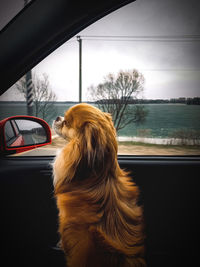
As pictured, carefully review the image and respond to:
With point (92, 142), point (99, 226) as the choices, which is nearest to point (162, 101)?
point (92, 142)

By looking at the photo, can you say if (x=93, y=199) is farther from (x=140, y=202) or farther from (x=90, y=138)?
(x=140, y=202)

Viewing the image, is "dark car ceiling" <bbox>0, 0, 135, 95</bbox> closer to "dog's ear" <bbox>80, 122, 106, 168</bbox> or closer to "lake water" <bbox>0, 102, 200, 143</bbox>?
"dog's ear" <bbox>80, 122, 106, 168</bbox>

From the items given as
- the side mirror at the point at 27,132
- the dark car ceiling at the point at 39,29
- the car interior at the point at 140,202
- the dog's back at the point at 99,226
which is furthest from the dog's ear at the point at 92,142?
the car interior at the point at 140,202

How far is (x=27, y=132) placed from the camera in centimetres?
149

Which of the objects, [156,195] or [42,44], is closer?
[42,44]

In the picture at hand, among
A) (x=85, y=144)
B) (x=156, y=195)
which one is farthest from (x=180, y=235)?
(x=85, y=144)

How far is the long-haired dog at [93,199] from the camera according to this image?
1211mm

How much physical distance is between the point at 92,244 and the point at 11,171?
1.03 m

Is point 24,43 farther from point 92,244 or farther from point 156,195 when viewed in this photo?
point 156,195

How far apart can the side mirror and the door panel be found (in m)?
0.44

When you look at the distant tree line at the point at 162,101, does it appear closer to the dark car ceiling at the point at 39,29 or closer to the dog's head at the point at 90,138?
the dog's head at the point at 90,138

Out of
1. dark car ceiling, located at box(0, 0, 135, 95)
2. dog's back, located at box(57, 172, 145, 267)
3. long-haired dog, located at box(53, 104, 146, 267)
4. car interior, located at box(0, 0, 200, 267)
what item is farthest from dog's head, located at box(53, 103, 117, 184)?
car interior, located at box(0, 0, 200, 267)

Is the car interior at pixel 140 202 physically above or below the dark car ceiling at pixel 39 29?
below

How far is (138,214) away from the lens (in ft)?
4.65
